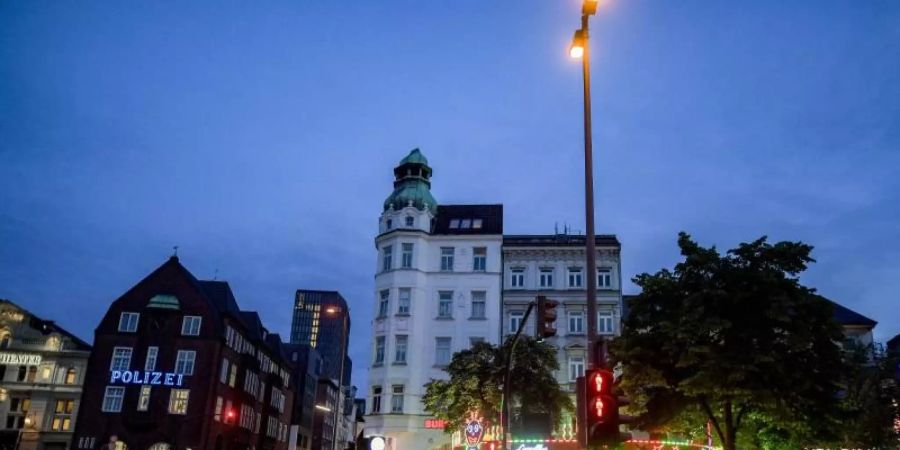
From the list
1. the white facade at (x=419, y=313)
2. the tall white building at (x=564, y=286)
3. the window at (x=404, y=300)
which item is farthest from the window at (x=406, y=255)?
the tall white building at (x=564, y=286)

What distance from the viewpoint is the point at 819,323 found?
20.7 meters

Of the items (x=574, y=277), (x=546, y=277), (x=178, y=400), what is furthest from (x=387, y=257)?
(x=178, y=400)

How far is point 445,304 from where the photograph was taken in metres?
50.3

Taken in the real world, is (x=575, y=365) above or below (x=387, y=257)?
below

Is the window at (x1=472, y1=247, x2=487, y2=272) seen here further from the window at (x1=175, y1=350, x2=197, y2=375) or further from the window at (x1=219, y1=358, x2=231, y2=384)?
the window at (x1=175, y1=350, x2=197, y2=375)

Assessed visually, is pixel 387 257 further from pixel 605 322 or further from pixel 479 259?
pixel 605 322

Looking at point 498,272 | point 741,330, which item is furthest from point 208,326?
point 741,330

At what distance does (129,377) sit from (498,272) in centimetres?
3270

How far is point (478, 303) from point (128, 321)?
106 ft

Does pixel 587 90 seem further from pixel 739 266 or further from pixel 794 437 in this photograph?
pixel 794 437

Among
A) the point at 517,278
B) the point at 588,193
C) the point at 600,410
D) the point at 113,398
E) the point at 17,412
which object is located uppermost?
the point at 517,278

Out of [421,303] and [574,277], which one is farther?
[574,277]

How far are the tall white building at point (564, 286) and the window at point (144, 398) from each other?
102ft

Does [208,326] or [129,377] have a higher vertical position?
[208,326]
